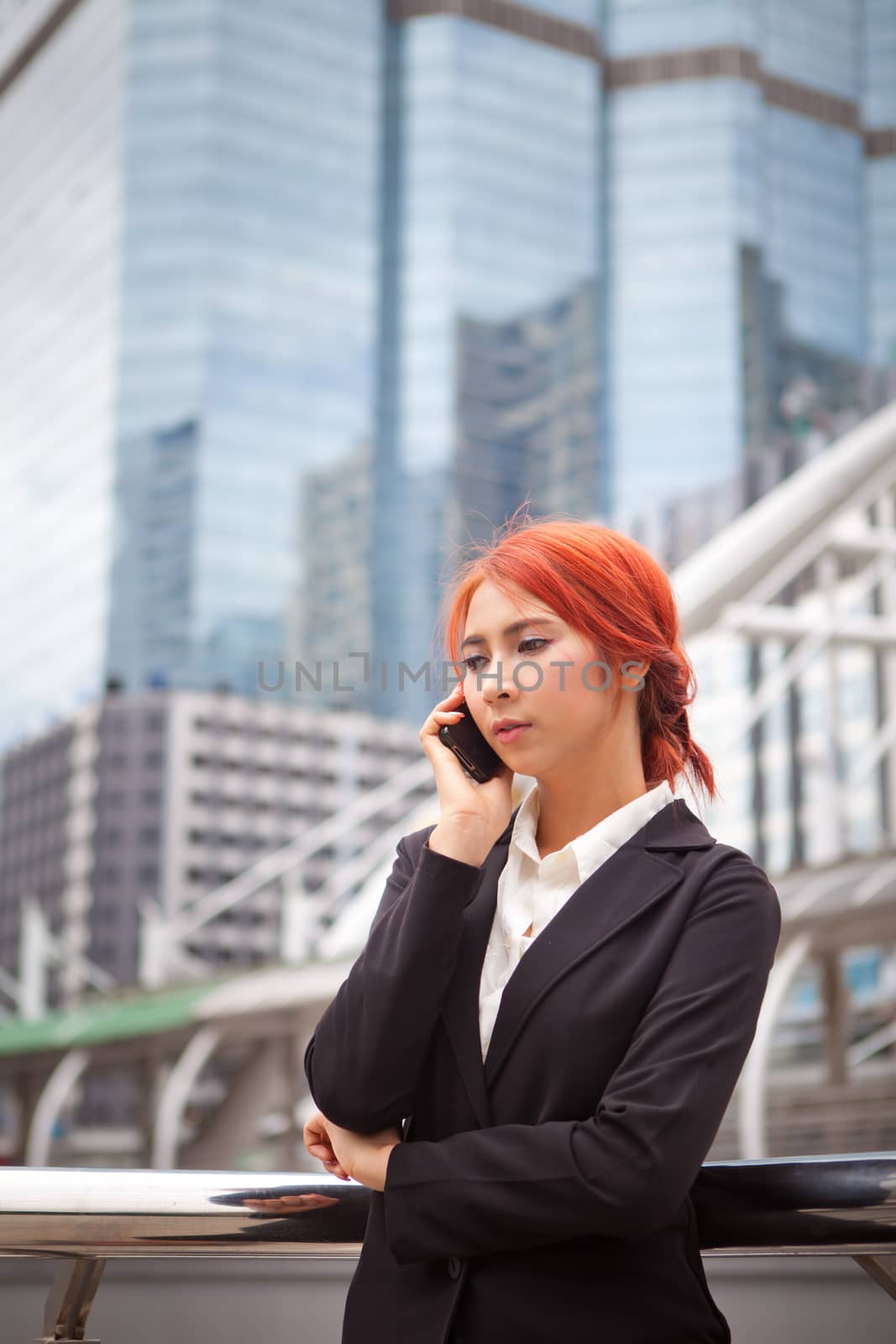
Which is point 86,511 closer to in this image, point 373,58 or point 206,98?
point 206,98

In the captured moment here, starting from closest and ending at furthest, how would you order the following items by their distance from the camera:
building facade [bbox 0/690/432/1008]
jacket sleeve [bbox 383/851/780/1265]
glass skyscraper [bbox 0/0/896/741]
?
jacket sleeve [bbox 383/851/780/1265] < building facade [bbox 0/690/432/1008] < glass skyscraper [bbox 0/0/896/741]

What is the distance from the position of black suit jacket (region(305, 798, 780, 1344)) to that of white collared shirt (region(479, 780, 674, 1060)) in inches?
0.9

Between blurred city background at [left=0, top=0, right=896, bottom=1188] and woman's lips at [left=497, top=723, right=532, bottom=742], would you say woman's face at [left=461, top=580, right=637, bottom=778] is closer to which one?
woman's lips at [left=497, top=723, right=532, bottom=742]

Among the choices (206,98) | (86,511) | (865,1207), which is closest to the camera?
(865,1207)

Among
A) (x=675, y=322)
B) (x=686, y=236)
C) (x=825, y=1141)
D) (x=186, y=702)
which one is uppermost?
(x=686, y=236)

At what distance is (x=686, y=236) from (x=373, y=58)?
2962 cm

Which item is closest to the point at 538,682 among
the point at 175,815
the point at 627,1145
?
the point at 627,1145

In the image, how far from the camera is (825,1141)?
34.5 m

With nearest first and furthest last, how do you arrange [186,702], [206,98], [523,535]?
1. [523,535]
2. [186,702]
3. [206,98]

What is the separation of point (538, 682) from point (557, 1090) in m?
0.46

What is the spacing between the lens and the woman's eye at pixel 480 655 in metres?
1.72

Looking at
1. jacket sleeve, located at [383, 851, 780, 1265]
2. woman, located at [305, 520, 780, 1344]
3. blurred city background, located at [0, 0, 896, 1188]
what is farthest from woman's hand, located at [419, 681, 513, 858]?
blurred city background, located at [0, 0, 896, 1188]

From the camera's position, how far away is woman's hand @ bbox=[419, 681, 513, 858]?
166cm

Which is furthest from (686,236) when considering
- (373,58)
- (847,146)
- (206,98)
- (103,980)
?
(103,980)
